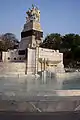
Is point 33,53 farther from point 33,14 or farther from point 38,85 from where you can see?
point 38,85

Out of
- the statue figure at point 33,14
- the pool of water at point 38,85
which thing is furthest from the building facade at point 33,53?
the pool of water at point 38,85

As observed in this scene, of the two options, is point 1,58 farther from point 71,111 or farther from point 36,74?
point 71,111

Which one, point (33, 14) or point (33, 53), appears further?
point (33, 14)

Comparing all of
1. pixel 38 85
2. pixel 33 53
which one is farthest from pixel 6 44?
pixel 38 85

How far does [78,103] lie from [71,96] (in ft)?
3.96

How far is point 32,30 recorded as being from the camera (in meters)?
38.9

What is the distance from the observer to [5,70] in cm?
2789

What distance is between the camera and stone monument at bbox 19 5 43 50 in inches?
1537

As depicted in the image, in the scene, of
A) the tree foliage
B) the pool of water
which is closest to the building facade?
the pool of water

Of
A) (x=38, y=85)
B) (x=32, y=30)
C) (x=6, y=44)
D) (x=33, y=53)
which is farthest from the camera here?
(x=6, y=44)

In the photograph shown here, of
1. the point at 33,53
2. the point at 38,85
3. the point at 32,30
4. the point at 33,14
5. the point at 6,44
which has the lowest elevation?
the point at 38,85

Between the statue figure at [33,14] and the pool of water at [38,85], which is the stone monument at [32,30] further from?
the pool of water at [38,85]

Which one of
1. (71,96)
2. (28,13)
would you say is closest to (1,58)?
(28,13)

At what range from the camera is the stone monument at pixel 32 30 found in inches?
1537
